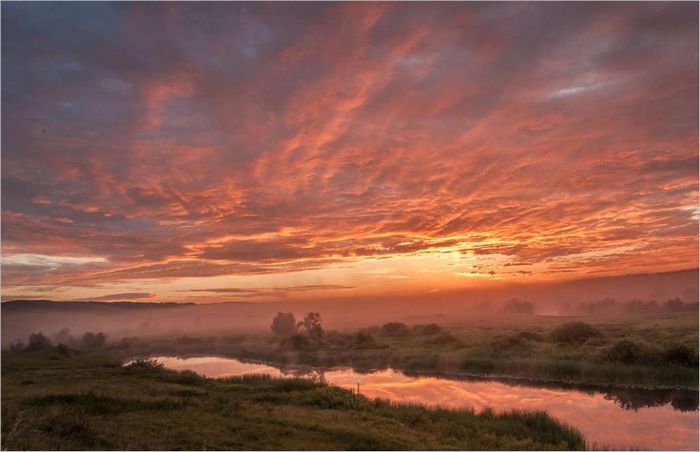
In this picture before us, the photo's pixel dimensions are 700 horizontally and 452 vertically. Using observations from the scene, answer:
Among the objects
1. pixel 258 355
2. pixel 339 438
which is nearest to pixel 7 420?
pixel 339 438

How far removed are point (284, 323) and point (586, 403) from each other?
288 ft

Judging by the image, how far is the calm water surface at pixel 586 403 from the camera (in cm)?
2528

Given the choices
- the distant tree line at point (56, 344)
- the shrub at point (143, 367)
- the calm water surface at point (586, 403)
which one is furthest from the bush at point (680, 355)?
the distant tree line at point (56, 344)

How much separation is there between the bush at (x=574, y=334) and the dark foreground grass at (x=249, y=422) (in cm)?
3734

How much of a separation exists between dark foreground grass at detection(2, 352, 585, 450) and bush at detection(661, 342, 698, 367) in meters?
21.9

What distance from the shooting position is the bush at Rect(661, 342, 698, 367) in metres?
38.4

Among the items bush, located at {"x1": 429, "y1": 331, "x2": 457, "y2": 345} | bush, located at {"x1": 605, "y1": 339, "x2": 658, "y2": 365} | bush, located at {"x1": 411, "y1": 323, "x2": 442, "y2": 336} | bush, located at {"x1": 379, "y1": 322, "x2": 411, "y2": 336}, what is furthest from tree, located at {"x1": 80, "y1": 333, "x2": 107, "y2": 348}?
bush, located at {"x1": 605, "y1": 339, "x2": 658, "y2": 365}

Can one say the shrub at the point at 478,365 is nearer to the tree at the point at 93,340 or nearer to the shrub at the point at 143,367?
the shrub at the point at 143,367

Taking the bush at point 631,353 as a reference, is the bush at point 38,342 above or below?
above

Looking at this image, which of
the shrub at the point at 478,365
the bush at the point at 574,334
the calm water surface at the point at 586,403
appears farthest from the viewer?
the bush at the point at 574,334

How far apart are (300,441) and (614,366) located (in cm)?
3349

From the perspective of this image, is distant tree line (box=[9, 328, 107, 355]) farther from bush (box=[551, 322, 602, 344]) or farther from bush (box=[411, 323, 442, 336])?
bush (box=[551, 322, 602, 344])

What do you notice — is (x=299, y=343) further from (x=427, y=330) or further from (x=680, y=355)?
(x=680, y=355)

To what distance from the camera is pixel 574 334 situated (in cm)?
5916
